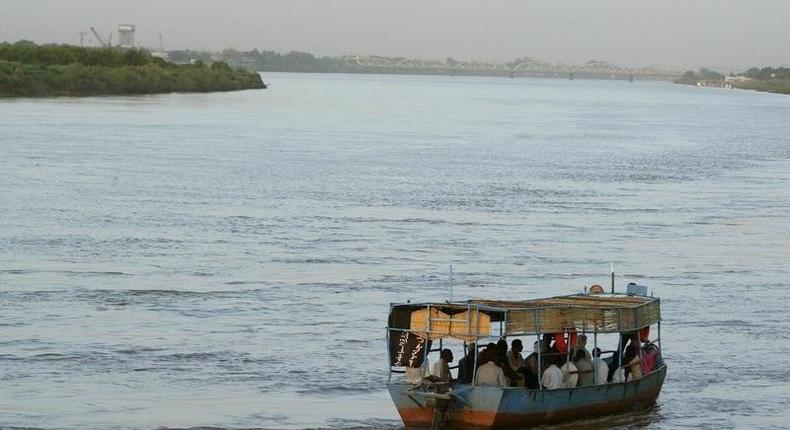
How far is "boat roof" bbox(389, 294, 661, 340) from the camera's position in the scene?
61.2 feet

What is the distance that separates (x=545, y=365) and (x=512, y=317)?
1.49 metres

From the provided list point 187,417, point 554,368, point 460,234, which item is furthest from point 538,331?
point 460,234

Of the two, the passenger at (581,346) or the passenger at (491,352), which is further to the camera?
the passenger at (581,346)

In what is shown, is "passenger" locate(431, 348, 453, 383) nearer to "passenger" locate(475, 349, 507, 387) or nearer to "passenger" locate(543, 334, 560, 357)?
"passenger" locate(475, 349, 507, 387)

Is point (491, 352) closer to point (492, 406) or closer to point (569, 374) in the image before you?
point (492, 406)

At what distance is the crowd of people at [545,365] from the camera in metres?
18.9

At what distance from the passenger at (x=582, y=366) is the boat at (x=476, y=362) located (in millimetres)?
172

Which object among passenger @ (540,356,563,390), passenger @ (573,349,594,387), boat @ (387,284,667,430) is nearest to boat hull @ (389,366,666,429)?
boat @ (387,284,667,430)

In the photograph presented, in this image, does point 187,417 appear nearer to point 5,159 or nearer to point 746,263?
point 746,263

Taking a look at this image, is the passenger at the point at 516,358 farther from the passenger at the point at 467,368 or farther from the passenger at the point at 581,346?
the passenger at the point at 581,346

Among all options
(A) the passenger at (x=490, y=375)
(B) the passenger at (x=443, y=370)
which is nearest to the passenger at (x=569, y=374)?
(A) the passenger at (x=490, y=375)

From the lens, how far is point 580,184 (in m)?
57.7

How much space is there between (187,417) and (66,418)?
5.43 feet

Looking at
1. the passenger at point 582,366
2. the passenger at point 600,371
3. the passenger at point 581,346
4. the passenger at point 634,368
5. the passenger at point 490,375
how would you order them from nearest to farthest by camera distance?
the passenger at point 490,375 < the passenger at point 582,366 < the passenger at point 581,346 < the passenger at point 600,371 < the passenger at point 634,368
